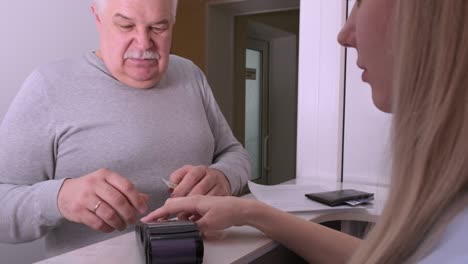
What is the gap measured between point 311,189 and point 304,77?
46 cm

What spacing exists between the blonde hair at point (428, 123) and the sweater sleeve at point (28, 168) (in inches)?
28.8

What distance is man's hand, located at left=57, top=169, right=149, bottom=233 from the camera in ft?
2.80

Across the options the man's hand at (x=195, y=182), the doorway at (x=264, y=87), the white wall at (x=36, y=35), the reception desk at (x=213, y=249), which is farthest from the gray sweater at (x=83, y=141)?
the doorway at (x=264, y=87)

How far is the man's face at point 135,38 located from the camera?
1180 millimetres

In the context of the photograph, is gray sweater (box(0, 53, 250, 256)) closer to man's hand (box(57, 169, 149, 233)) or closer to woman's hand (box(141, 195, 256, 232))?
man's hand (box(57, 169, 149, 233))

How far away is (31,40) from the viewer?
2094 mm

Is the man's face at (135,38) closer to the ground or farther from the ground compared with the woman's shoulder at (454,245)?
farther from the ground

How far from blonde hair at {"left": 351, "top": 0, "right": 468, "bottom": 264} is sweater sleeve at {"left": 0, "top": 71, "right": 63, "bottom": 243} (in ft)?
2.40

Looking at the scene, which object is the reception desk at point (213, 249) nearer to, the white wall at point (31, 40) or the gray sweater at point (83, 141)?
the gray sweater at point (83, 141)

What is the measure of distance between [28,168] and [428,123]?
964 mm

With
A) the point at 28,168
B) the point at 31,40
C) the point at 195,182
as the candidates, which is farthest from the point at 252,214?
the point at 31,40

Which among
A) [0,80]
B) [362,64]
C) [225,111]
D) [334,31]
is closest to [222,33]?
[225,111]

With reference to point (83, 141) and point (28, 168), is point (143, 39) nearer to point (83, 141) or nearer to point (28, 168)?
point (83, 141)

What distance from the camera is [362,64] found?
0.62 m
